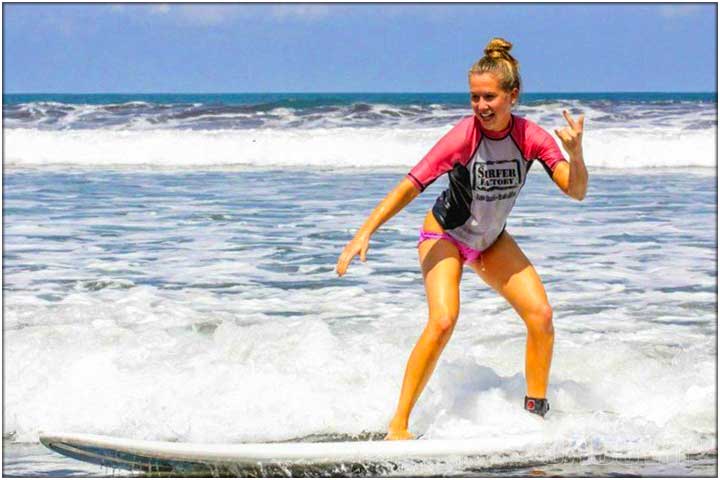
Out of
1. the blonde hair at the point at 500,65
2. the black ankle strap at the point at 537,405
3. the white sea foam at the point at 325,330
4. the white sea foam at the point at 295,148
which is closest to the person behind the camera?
the blonde hair at the point at 500,65

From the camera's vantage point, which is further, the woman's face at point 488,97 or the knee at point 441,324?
the knee at point 441,324

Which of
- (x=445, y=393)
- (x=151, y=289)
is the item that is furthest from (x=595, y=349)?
(x=151, y=289)

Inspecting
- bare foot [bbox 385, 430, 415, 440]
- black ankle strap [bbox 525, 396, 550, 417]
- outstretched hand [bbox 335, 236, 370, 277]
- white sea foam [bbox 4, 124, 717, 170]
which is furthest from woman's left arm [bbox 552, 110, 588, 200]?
white sea foam [bbox 4, 124, 717, 170]

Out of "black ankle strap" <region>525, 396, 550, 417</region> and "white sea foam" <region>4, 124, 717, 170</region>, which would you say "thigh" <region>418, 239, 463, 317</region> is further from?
"white sea foam" <region>4, 124, 717, 170</region>

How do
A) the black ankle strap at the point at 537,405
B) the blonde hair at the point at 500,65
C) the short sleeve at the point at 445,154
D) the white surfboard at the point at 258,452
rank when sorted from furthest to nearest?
the black ankle strap at the point at 537,405, the short sleeve at the point at 445,154, the blonde hair at the point at 500,65, the white surfboard at the point at 258,452

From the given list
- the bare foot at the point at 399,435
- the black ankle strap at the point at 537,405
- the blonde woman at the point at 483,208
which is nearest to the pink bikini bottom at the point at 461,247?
the blonde woman at the point at 483,208

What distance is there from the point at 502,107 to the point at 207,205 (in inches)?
370

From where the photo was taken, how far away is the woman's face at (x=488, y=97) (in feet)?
15.6

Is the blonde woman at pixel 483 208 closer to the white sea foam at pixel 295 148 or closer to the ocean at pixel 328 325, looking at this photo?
the ocean at pixel 328 325

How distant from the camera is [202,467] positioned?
4.66m

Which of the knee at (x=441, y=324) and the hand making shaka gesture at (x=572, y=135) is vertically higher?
the hand making shaka gesture at (x=572, y=135)

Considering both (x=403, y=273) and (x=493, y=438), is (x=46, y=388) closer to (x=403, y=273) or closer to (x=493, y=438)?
(x=493, y=438)

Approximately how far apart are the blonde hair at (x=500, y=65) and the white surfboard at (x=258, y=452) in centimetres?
155

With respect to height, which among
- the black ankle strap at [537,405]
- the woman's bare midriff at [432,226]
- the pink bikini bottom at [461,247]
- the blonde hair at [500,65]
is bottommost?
the black ankle strap at [537,405]
